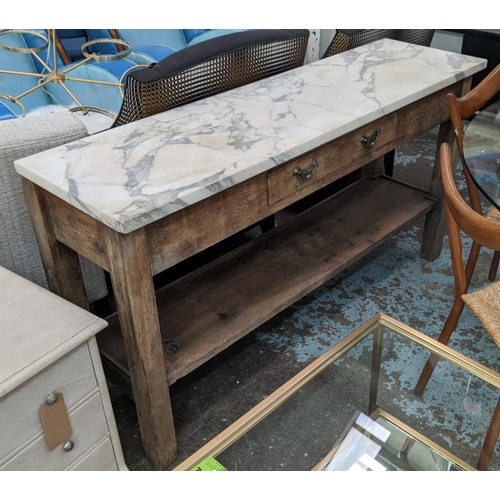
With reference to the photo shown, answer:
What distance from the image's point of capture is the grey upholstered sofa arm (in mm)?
1442

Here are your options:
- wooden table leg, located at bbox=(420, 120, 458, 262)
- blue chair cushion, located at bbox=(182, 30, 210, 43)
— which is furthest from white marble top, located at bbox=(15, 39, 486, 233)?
blue chair cushion, located at bbox=(182, 30, 210, 43)

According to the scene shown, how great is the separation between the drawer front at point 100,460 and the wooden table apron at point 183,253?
10cm

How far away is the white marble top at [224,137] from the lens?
4.09ft

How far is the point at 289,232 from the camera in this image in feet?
6.75

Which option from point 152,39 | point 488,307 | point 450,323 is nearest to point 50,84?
point 152,39

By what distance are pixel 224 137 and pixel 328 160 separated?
302 millimetres

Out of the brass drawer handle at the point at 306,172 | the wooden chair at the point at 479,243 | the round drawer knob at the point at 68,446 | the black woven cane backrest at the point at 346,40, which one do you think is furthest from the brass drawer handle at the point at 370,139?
the round drawer knob at the point at 68,446

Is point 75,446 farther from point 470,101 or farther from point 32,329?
point 470,101

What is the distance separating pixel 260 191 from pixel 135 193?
0.33m

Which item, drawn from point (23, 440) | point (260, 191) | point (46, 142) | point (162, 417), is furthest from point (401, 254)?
point (23, 440)

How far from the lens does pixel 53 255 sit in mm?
1461

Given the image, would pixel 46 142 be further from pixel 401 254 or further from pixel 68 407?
pixel 401 254

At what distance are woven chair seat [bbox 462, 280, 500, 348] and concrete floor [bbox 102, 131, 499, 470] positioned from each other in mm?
456

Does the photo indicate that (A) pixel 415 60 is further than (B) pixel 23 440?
Yes
